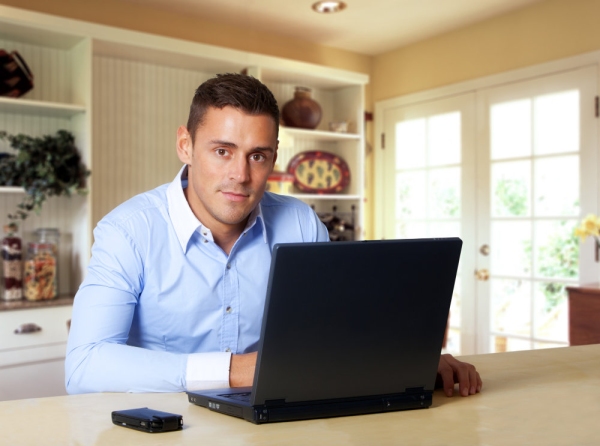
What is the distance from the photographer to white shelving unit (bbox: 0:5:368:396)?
3.24m

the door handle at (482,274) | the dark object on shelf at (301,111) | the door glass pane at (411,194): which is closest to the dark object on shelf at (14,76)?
the dark object on shelf at (301,111)

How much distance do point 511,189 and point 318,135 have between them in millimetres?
1301

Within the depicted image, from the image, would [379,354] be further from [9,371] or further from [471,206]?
[471,206]

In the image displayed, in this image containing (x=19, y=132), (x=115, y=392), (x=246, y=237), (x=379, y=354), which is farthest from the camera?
(x=19, y=132)

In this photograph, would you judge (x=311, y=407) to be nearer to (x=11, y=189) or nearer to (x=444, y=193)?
(x=11, y=189)

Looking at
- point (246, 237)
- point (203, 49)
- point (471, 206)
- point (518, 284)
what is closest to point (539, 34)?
point (471, 206)

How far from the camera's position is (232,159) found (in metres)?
1.44

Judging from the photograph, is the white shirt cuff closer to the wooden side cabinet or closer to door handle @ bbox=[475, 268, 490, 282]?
the wooden side cabinet

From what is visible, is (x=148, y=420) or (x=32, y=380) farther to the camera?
(x=32, y=380)

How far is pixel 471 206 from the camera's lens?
4305 mm

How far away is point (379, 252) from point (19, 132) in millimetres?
2926

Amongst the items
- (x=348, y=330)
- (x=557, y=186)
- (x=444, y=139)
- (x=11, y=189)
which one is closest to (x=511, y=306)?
(x=557, y=186)

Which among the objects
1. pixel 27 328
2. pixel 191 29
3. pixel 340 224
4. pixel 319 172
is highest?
pixel 191 29

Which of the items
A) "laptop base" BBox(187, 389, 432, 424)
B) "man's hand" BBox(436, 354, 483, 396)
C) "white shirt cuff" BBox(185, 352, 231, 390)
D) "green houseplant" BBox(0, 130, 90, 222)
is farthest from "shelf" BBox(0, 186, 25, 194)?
"man's hand" BBox(436, 354, 483, 396)
